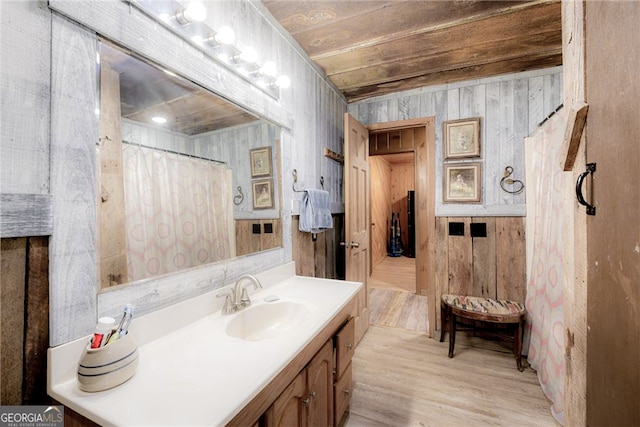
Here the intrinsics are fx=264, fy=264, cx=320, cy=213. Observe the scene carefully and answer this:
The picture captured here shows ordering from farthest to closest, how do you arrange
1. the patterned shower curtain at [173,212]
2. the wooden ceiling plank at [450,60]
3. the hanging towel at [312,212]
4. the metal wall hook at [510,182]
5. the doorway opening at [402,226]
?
the doorway opening at [402,226]
the metal wall hook at [510,182]
the wooden ceiling plank at [450,60]
the hanging towel at [312,212]
the patterned shower curtain at [173,212]

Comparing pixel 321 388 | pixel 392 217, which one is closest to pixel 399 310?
pixel 321 388

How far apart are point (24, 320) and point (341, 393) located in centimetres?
132

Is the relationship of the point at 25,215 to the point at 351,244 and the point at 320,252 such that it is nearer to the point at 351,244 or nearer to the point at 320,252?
the point at 320,252

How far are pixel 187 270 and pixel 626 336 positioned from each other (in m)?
1.31

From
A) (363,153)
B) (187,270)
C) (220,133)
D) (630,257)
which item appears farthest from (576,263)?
(363,153)

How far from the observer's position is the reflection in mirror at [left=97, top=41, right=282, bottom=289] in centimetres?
87

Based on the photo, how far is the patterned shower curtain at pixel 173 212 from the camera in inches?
37.4

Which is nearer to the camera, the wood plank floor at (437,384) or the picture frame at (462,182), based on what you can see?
the wood plank floor at (437,384)

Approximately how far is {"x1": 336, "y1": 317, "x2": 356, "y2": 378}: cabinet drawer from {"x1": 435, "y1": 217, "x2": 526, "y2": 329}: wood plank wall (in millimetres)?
1474

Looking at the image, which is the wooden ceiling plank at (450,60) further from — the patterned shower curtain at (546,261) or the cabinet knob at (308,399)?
the cabinet knob at (308,399)

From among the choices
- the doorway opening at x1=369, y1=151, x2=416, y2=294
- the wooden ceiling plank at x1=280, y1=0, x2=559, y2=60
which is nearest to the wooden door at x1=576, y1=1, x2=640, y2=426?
the wooden ceiling plank at x1=280, y1=0, x2=559, y2=60

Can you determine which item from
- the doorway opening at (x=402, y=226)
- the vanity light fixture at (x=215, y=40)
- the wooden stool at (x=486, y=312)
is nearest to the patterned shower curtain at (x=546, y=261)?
the wooden stool at (x=486, y=312)

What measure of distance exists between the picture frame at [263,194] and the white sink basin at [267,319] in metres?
0.56

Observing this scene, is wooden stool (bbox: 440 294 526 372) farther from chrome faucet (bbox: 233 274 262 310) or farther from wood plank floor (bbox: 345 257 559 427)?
chrome faucet (bbox: 233 274 262 310)
